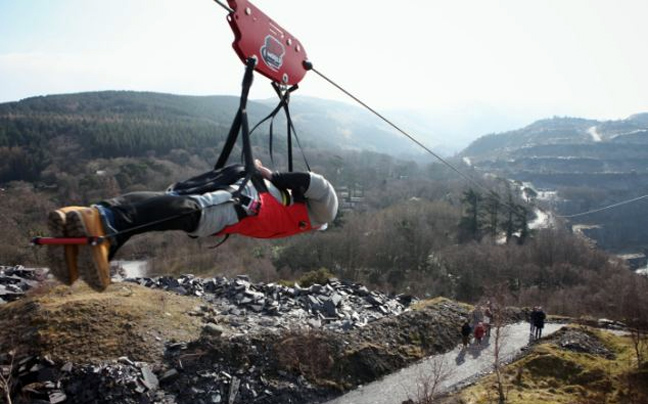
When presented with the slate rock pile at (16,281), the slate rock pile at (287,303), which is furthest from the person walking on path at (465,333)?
the slate rock pile at (16,281)

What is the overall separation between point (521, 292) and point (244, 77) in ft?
101

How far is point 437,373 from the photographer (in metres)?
10.8

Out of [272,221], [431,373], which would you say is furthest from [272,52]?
[431,373]

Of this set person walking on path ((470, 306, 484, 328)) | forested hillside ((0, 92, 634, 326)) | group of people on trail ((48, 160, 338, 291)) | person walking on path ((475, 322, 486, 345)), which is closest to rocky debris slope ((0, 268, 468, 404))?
person walking on path ((470, 306, 484, 328))

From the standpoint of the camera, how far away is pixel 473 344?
15.2m

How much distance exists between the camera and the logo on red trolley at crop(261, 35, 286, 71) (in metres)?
3.94

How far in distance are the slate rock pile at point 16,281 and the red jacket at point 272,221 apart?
16634 millimetres

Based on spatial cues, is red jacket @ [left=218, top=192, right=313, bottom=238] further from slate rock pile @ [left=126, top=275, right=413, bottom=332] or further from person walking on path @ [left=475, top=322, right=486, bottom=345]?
person walking on path @ [left=475, top=322, right=486, bottom=345]

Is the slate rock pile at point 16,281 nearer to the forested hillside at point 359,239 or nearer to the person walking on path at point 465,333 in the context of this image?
the forested hillside at point 359,239

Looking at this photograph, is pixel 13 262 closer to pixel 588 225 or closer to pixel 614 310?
pixel 614 310

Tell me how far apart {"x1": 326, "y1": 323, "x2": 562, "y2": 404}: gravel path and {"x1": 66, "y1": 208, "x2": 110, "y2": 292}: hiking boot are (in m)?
9.38

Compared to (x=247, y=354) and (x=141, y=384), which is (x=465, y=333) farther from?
(x=141, y=384)

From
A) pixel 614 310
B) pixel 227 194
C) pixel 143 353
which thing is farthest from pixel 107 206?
pixel 614 310

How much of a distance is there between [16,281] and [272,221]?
20.0 m
